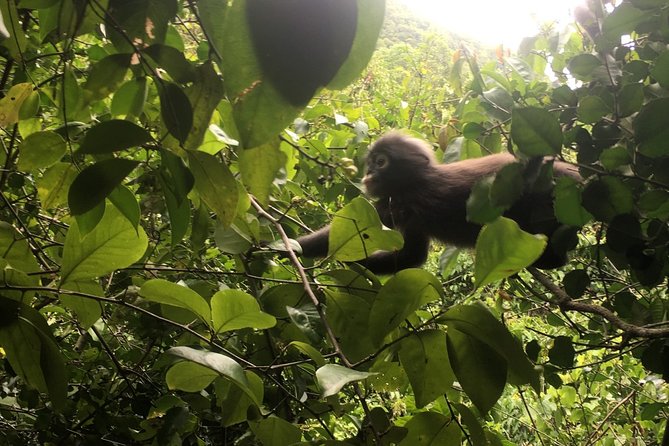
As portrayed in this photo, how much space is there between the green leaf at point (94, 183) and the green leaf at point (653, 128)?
0.74 m

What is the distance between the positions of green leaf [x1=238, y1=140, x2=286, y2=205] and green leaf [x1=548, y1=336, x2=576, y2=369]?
2.93 feet

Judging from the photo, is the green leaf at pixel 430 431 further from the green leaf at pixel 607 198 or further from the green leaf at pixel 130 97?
the green leaf at pixel 130 97

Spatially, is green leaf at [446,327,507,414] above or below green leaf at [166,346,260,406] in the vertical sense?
below

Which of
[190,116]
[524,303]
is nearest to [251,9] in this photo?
[190,116]

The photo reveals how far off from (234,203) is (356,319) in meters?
0.32

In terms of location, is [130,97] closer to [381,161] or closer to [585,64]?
[585,64]

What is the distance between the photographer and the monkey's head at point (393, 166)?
8.90 ft

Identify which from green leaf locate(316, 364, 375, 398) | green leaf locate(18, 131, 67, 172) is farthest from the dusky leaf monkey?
green leaf locate(316, 364, 375, 398)

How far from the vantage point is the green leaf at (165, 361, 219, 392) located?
0.68 metres

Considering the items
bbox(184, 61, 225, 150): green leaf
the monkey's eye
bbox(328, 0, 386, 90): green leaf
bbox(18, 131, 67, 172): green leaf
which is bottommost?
the monkey's eye

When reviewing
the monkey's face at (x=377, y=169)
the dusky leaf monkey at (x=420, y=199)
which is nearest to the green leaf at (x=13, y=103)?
the dusky leaf monkey at (x=420, y=199)

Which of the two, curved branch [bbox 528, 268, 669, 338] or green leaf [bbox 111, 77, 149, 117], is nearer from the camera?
green leaf [bbox 111, 77, 149, 117]

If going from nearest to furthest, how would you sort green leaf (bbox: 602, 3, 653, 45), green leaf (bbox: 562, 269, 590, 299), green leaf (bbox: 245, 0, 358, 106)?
1. green leaf (bbox: 245, 0, 358, 106)
2. green leaf (bbox: 602, 3, 653, 45)
3. green leaf (bbox: 562, 269, 590, 299)

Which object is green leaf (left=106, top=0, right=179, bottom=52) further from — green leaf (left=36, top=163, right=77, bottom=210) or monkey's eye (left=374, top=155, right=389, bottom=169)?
monkey's eye (left=374, top=155, right=389, bottom=169)
